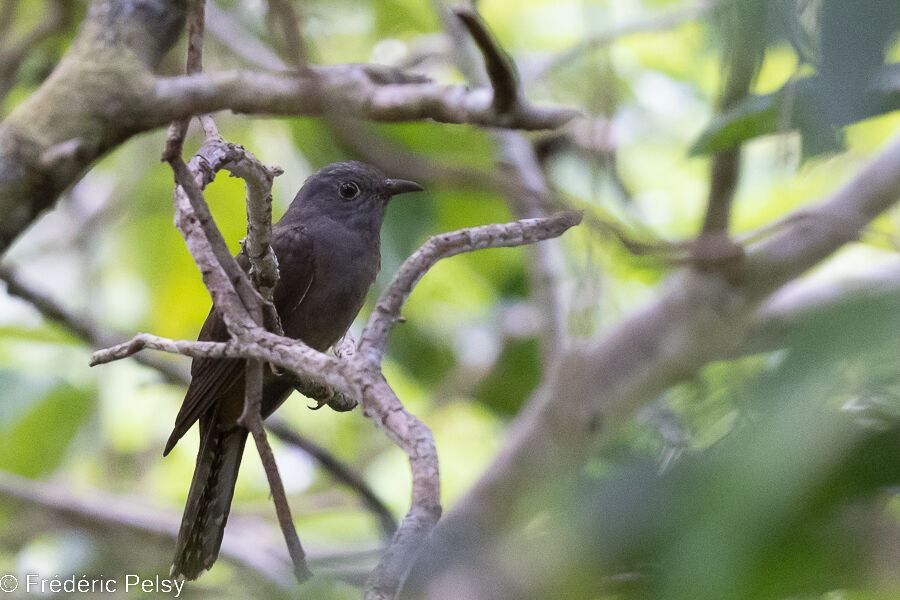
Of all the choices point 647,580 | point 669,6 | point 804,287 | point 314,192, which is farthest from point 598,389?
point 669,6

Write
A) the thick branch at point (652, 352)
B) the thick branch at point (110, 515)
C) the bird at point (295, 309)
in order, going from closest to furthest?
the bird at point (295, 309) < the thick branch at point (652, 352) < the thick branch at point (110, 515)

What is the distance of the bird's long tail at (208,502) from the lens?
133 inches

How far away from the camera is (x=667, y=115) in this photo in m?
6.48

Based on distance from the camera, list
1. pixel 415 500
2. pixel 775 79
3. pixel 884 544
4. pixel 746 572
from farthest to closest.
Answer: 1. pixel 775 79
2. pixel 884 544
3. pixel 746 572
4. pixel 415 500

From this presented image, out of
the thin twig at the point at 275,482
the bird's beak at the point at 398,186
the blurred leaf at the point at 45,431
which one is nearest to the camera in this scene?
the thin twig at the point at 275,482

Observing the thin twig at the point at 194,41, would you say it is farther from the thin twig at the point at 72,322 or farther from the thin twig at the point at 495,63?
the thin twig at the point at 72,322

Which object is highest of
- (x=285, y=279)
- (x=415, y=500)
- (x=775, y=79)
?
(x=775, y=79)

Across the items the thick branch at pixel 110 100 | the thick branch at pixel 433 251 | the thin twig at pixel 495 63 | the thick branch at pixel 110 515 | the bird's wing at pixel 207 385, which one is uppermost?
the thin twig at pixel 495 63

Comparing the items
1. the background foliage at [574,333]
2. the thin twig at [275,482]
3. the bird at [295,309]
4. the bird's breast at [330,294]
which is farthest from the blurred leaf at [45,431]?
the thin twig at [275,482]

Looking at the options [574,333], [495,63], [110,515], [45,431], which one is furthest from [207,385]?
[45,431]

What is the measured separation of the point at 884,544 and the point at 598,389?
105 inches

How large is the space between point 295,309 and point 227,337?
44 cm

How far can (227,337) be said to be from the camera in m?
3.30

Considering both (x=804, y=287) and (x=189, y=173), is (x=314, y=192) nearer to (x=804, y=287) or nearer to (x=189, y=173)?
(x=189, y=173)
